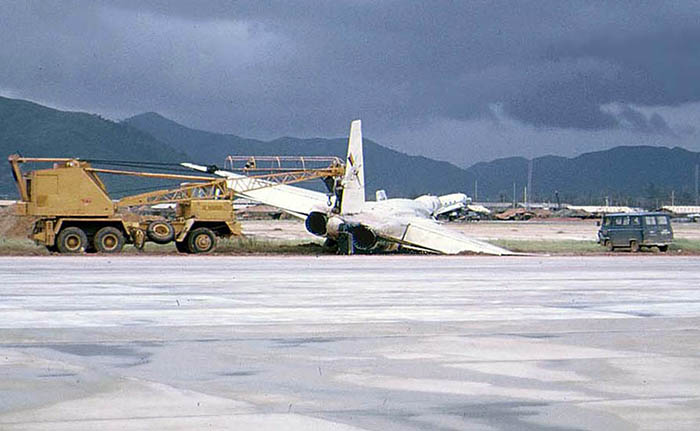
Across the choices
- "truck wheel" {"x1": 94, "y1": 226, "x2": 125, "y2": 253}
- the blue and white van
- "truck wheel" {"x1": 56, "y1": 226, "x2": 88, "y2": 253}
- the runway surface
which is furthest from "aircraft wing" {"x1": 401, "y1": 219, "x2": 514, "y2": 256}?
the runway surface

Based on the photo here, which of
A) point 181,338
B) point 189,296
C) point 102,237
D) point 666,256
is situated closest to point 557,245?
point 666,256

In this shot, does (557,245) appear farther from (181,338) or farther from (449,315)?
(181,338)

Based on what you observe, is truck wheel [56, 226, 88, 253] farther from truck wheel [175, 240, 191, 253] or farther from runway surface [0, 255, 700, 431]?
runway surface [0, 255, 700, 431]

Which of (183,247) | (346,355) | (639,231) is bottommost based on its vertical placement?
(346,355)

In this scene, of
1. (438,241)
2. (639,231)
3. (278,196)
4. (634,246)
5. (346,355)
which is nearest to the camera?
(346,355)

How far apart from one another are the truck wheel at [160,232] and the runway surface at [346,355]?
15307 mm

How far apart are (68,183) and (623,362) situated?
29704mm

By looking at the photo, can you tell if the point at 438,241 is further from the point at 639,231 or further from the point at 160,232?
the point at 160,232

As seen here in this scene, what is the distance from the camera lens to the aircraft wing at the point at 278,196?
4278 cm

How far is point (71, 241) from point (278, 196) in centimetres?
1157

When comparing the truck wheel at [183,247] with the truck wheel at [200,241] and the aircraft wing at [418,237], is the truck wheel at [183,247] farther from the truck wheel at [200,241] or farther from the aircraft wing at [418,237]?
the aircraft wing at [418,237]

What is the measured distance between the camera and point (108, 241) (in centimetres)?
3797

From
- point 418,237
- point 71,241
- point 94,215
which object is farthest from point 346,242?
point 71,241

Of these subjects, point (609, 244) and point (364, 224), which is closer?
point (364, 224)
